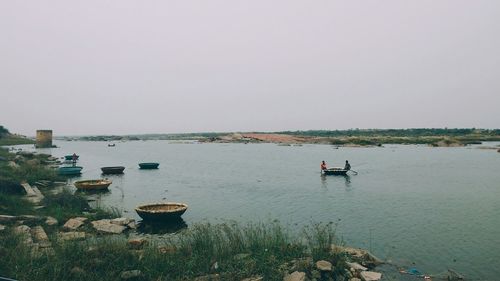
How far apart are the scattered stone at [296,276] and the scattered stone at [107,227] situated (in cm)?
1146

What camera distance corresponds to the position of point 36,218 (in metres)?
19.2

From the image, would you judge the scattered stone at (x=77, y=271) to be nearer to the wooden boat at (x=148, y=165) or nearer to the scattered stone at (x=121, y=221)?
the scattered stone at (x=121, y=221)

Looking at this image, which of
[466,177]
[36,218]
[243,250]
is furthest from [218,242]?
[466,177]

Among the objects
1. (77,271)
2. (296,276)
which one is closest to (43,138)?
(77,271)

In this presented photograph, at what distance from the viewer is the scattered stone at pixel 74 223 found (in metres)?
19.1

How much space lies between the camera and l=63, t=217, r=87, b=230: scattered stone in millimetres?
19087

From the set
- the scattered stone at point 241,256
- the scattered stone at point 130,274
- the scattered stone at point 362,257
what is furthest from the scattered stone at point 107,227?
the scattered stone at point 362,257

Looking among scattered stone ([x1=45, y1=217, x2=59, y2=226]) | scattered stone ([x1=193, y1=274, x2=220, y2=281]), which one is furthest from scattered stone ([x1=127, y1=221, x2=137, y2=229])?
scattered stone ([x1=193, y1=274, x2=220, y2=281])

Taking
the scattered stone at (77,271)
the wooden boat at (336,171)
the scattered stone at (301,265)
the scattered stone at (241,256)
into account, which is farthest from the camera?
the wooden boat at (336,171)

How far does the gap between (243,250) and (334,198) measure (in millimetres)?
20486

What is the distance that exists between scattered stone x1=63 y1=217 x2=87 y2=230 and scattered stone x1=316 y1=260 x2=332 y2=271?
13032mm

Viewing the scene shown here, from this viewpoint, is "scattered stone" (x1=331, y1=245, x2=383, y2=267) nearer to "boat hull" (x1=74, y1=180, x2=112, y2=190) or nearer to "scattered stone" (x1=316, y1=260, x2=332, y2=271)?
"scattered stone" (x1=316, y1=260, x2=332, y2=271)

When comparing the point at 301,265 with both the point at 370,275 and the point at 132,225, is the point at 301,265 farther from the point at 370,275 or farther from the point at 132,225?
the point at 132,225

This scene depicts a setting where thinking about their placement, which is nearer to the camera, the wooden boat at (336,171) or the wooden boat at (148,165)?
the wooden boat at (336,171)
